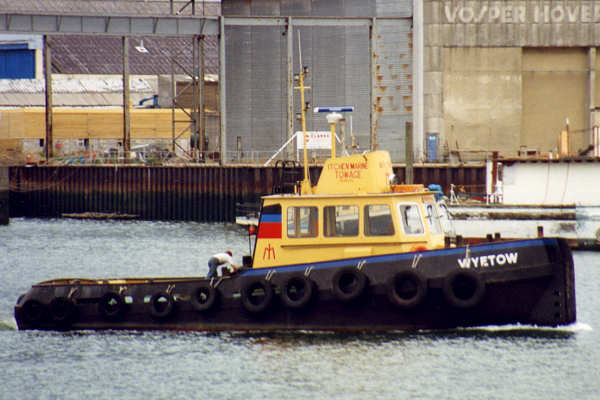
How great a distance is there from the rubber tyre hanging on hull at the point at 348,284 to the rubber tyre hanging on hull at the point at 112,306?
4054 mm

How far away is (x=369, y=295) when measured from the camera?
701 inches

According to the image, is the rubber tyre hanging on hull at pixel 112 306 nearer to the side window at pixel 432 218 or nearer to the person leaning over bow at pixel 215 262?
the person leaning over bow at pixel 215 262

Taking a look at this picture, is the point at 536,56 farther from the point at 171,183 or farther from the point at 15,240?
the point at 15,240

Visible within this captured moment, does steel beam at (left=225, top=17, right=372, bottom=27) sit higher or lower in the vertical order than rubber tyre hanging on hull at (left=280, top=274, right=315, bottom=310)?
higher

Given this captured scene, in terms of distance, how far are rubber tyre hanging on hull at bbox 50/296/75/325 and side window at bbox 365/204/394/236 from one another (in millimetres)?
5755

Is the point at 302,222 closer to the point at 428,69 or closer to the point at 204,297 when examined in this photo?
the point at 204,297

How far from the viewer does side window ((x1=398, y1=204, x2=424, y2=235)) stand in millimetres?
18031

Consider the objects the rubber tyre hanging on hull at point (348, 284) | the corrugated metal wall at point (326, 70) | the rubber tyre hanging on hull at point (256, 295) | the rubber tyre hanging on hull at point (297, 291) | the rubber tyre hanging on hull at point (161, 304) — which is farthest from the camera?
the corrugated metal wall at point (326, 70)

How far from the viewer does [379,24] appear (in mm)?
52500

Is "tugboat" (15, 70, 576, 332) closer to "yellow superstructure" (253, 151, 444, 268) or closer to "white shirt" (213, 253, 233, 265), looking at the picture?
"yellow superstructure" (253, 151, 444, 268)

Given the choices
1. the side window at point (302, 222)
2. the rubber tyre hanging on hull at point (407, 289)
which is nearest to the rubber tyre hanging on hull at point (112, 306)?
the side window at point (302, 222)

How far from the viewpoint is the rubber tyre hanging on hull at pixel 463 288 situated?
1730cm

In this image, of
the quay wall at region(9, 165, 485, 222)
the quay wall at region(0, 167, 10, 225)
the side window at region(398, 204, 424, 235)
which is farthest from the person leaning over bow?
the quay wall at region(9, 165, 485, 222)

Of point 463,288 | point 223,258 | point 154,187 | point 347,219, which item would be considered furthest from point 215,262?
point 154,187
